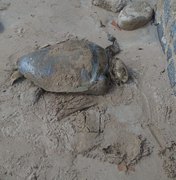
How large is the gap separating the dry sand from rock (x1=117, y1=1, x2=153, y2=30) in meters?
0.14

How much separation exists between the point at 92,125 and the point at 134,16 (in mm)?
1193

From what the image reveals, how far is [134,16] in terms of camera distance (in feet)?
11.6

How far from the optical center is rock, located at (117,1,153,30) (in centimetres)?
353

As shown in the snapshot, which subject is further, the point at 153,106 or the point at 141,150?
the point at 153,106

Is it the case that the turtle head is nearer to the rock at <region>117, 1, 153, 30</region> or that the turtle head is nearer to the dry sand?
the dry sand

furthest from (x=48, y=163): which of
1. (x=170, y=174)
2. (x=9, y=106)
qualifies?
(x=170, y=174)

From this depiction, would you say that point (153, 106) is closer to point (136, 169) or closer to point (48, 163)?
point (136, 169)

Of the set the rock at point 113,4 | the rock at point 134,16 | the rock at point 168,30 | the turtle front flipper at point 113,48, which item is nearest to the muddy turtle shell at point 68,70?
the turtle front flipper at point 113,48

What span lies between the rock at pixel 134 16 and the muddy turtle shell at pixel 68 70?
0.65 meters

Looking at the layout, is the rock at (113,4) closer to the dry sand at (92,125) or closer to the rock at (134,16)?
the rock at (134,16)

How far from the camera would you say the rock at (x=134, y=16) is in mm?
3533

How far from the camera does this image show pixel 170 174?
259 centimetres

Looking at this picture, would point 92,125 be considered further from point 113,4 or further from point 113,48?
point 113,4

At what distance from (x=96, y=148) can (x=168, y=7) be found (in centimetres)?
142
